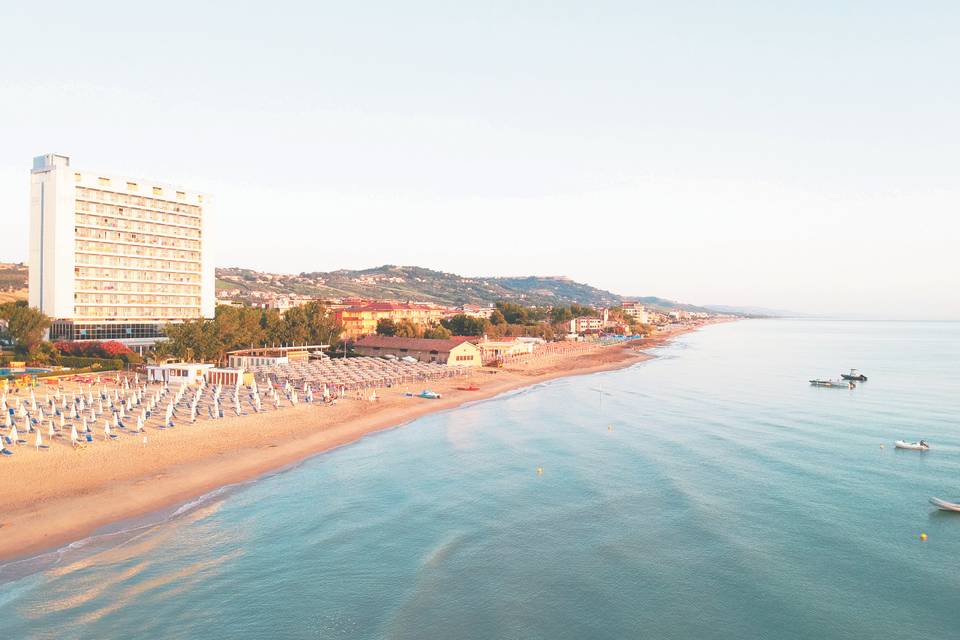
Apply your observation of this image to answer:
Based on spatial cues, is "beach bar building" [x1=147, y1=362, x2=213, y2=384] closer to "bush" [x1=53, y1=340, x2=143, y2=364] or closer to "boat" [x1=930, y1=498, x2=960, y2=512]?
"bush" [x1=53, y1=340, x2=143, y2=364]

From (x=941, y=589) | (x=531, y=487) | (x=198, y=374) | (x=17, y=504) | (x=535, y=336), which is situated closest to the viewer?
(x=941, y=589)

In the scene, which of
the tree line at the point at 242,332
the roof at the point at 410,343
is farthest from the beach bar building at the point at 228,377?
the roof at the point at 410,343

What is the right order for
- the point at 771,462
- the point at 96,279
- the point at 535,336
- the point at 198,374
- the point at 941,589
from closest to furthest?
the point at 941,589, the point at 771,462, the point at 198,374, the point at 96,279, the point at 535,336

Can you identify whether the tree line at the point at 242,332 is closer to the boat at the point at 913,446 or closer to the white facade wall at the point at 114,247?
the white facade wall at the point at 114,247

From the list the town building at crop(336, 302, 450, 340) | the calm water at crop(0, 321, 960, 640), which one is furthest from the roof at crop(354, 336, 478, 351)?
the calm water at crop(0, 321, 960, 640)

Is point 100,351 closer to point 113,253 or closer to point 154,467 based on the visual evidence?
point 113,253

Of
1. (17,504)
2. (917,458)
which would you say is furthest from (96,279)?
(917,458)

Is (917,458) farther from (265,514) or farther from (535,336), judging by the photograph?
(535,336)
